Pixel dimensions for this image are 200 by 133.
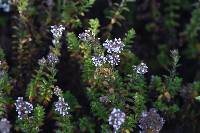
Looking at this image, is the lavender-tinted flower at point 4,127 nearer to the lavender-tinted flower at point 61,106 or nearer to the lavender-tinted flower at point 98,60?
the lavender-tinted flower at point 61,106

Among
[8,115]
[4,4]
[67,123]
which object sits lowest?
[67,123]

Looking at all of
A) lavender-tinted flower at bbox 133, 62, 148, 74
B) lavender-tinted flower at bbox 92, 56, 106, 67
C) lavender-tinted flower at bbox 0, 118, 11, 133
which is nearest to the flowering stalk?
lavender-tinted flower at bbox 92, 56, 106, 67

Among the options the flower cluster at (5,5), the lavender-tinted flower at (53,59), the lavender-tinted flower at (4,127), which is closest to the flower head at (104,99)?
the lavender-tinted flower at (53,59)

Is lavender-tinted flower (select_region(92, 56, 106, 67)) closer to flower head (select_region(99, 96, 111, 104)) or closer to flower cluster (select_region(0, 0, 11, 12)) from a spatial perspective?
flower head (select_region(99, 96, 111, 104))

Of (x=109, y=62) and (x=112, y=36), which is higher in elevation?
(x=112, y=36)

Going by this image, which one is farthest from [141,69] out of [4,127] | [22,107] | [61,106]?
[4,127]

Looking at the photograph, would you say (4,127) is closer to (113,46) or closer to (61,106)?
(61,106)

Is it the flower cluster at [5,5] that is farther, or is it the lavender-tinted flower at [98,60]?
the flower cluster at [5,5]

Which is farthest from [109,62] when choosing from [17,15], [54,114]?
[17,15]

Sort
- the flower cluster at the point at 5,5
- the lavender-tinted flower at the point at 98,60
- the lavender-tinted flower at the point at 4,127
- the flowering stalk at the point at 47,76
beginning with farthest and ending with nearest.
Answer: the flower cluster at the point at 5,5, the flowering stalk at the point at 47,76, the lavender-tinted flower at the point at 98,60, the lavender-tinted flower at the point at 4,127

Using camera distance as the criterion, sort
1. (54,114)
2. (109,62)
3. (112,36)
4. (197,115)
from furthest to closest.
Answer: (112,36) → (197,115) → (54,114) → (109,62)

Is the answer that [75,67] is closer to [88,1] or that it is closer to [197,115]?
[88,1]
